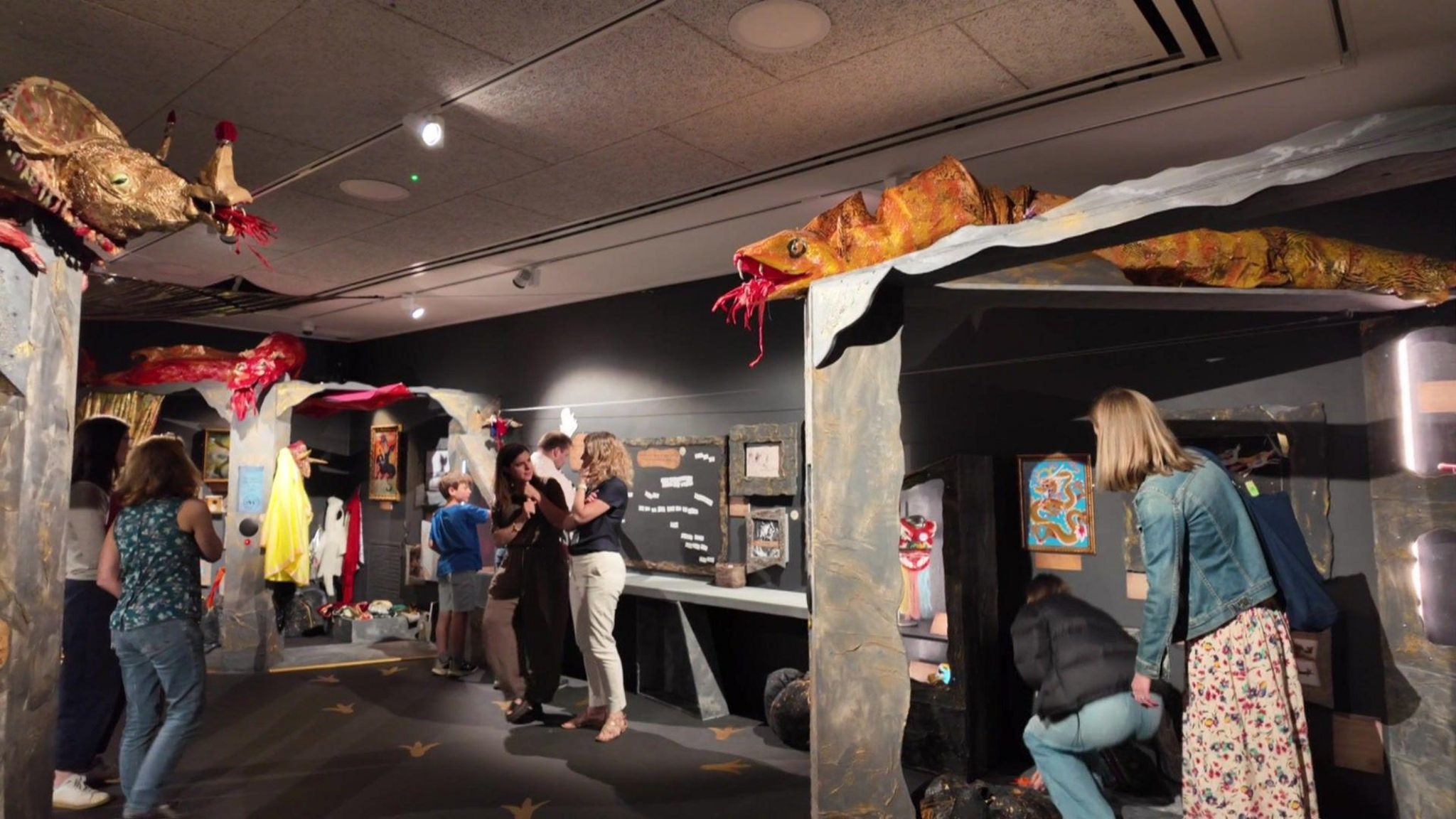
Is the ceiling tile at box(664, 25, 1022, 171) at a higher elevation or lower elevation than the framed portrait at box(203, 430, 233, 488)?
higher

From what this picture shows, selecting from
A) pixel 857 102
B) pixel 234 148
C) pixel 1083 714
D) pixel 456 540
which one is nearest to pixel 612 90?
pixel 857 102

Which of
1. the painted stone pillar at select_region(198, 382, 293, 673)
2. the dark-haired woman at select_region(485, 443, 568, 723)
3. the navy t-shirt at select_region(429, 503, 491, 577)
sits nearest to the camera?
the dark-haired woman at select_region(485, 443, 568, 723)

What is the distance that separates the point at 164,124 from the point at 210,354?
11.7ft

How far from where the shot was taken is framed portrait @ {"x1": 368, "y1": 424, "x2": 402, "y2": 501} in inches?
316

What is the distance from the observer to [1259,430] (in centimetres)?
335

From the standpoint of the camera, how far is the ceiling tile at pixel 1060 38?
241cm

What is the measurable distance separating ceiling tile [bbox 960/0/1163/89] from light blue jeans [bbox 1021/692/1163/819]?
6.30 feet

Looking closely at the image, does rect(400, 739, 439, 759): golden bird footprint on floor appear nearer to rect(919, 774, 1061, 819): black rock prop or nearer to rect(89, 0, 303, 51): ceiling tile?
rect(919, 774, 1061, 819): black rock prop

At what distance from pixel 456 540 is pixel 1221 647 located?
4530mm

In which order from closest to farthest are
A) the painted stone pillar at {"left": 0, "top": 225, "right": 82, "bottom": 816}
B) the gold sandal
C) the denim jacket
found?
the painted stone pillar at {"left": 0, "top": 225, "right": 82, "bottom": 816} → the denim jacket → the gold sandal

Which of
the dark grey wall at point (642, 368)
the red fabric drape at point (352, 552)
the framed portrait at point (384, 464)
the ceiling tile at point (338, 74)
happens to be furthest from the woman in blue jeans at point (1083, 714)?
the red fabric drape at point (352, 552)

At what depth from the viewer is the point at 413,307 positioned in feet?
21.1

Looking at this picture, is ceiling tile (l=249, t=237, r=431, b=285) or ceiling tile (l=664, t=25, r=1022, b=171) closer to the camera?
ceiling tile (l=664, t=25, r=1022, b=171)

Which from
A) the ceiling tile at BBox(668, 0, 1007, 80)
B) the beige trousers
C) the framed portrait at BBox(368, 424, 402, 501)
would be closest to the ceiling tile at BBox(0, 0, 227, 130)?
the ceiling tile at BBox(668, 0, 1007, 80)
